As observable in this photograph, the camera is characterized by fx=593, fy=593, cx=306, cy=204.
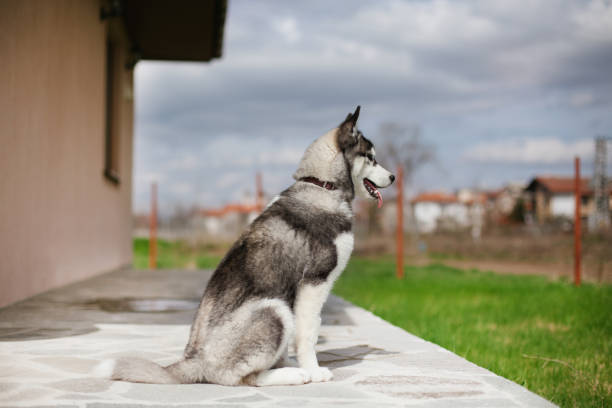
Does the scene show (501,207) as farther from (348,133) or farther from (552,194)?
(348,133)

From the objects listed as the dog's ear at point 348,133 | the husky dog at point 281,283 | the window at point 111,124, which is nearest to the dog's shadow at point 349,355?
the husky dog at point 281,283

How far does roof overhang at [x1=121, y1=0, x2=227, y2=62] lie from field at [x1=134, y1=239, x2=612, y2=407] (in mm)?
4560

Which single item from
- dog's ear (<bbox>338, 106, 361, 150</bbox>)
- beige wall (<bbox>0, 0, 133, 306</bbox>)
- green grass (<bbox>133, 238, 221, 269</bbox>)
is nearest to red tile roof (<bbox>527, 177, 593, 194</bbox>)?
green grass (<bbox>133, 238, 221, 269</bbox>)

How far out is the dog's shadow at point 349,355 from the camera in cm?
319

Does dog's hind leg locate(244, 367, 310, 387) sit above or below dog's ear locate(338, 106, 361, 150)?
below

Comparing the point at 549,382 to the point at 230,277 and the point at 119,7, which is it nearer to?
the point at 230,277

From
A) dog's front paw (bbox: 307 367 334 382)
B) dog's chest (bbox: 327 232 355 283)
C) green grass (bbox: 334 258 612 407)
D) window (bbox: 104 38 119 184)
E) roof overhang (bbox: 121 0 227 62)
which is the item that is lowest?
green grass (bbox: 334 258 612 407)

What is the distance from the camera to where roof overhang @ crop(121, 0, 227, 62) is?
8.65 meters

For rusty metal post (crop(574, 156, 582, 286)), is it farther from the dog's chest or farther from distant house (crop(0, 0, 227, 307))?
the dog's chest

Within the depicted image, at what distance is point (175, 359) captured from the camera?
3.26 m

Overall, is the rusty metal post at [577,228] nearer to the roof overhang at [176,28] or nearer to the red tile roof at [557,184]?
the roof overhang at [176,28]

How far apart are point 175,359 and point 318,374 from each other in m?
0.93

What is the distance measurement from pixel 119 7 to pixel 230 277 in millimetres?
6521

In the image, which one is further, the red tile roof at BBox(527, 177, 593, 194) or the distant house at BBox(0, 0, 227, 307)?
the red tile roof at BBox(527, 177, 593, 194)
